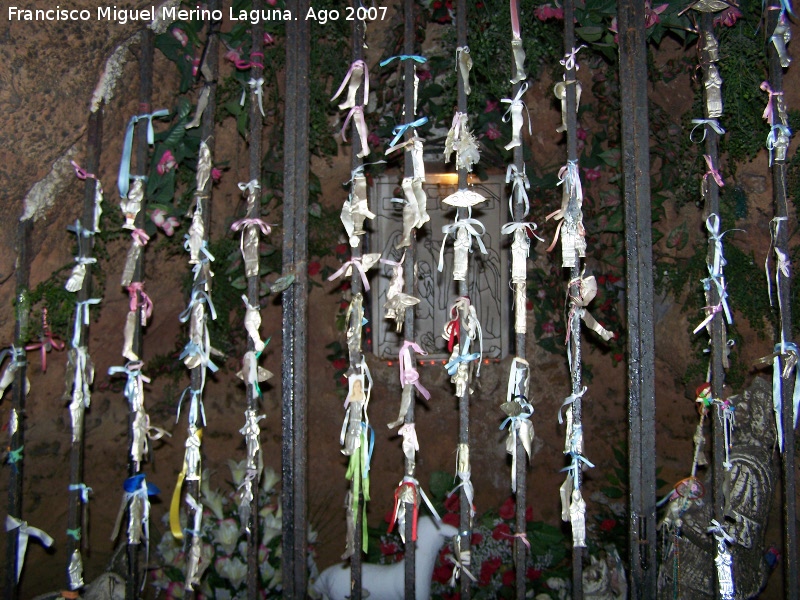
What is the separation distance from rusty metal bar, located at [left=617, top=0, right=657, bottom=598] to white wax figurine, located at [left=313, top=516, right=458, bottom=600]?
1.19m

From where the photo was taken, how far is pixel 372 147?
2.96 meters

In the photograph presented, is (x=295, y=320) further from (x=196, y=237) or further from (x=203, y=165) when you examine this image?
(x=203, y=165)

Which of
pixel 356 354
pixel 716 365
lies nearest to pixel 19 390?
pixel 356 354

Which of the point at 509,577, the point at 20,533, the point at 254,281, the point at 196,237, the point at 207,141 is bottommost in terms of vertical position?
the point at 509,577

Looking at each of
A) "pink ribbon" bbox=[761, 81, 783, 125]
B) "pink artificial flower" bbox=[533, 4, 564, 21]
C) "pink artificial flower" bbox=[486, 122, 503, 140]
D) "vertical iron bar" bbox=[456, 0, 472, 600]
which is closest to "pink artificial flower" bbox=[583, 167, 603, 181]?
"pink artificial flower" bbox=[486, 122, 503, 140]

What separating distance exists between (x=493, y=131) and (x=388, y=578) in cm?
171

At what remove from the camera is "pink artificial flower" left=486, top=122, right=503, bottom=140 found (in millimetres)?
2678

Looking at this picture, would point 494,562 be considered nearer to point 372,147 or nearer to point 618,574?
point 618,574

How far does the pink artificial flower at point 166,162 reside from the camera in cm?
203

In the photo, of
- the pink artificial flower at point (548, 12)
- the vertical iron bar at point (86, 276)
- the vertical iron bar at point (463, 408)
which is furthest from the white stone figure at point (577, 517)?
the pink artificial flower at point (548, 12)

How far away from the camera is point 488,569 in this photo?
2.74 m

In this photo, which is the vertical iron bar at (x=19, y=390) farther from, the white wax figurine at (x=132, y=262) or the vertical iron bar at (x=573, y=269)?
the vertical iron bar at (x=573, y=269)

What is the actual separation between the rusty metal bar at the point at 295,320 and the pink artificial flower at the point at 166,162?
518 millimetres

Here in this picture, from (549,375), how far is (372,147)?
1.35m
